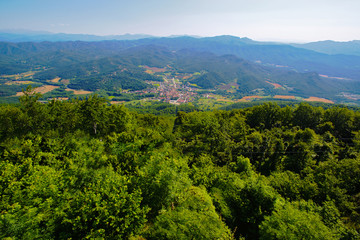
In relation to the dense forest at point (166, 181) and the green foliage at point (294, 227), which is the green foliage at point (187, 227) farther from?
the green foliage at point (294, 227)

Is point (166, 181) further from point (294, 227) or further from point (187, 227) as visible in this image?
point (294, 227)

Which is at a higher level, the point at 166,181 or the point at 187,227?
the point at 166,181

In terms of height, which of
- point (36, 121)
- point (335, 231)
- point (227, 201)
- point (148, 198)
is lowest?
point (227, 201)

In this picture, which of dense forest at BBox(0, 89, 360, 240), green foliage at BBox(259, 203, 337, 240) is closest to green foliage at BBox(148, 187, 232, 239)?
dense forest at BBox(0, 89, 360, 240)

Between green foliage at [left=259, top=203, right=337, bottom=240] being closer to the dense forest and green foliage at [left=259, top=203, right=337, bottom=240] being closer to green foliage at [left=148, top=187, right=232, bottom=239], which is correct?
the dense forest

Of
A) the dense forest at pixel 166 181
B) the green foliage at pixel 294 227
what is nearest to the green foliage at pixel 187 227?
the dense forest at pixel 166 181

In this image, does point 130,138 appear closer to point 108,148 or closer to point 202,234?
point 108,148

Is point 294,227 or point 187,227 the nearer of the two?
point 187,227

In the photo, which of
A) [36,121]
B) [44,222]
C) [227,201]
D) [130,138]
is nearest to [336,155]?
[227,201]

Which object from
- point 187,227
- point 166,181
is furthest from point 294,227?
point 166,181
